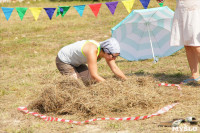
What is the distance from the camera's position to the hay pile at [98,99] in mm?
4312

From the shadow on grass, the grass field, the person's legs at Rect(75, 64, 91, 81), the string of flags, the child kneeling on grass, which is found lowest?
the shadow on grass

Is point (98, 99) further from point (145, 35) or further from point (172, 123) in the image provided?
point (145, 35)

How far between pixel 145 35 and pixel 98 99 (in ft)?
11.9

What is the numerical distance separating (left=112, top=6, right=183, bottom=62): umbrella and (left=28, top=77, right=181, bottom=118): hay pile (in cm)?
293

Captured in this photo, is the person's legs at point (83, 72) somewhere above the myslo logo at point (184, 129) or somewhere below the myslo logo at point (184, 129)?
above

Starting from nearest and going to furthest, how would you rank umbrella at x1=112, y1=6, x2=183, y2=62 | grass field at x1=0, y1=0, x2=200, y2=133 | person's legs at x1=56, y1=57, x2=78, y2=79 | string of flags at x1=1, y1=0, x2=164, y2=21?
1. grass field at x1=0, y1=0, x2=200, y2=133
2. person's legs at x1=56, y1=57, x2=78, y2=79
3. umbrella at x1=112, y1=6, x2=183, y2=62
4. string of flags at x1=1, y1=0, x2=164, y2=21

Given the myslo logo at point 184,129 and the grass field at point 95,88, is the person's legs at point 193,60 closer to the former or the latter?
the grass field at point 95,88

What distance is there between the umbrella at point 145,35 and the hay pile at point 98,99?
2928 mm

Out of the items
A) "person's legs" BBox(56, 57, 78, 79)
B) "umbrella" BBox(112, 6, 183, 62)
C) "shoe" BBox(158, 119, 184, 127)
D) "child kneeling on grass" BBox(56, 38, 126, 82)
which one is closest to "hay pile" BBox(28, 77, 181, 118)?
"child kneeling on grass" BBox(56, 38, 126, 82)

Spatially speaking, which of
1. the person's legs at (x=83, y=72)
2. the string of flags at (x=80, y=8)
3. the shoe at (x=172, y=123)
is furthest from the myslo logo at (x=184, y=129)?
the string of flags at (x=80, y=8)

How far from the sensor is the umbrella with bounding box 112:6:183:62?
7.40 meters

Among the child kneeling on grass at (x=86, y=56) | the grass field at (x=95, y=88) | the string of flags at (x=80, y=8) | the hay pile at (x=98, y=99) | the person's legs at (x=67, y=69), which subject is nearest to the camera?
the grass field at (x=95, y=88)

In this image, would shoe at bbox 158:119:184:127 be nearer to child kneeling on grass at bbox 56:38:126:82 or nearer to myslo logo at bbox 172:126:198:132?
myslo logo at bbox 172:126:198:132

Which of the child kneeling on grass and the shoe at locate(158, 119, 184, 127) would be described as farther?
the child kneeling on grass
